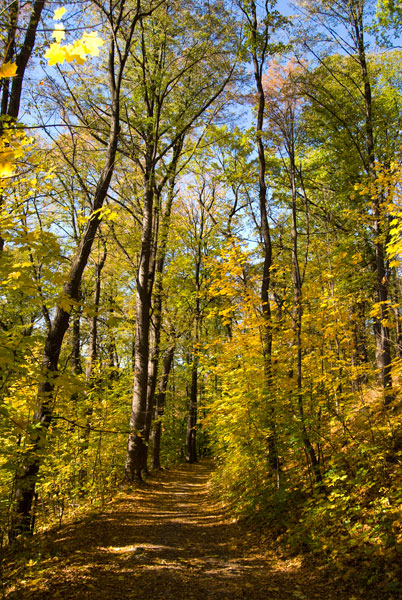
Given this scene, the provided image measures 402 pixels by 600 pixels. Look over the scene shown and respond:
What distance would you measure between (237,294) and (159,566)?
4301 mm

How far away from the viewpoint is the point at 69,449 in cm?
704

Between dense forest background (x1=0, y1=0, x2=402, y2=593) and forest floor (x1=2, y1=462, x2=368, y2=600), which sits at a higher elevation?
dense forest background (x1=0, y1=0, x2=402, y2=593)

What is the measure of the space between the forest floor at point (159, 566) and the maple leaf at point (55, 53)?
4306 mm

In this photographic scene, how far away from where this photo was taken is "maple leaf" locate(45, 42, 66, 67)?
1.49 m

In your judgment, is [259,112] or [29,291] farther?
[259,112]

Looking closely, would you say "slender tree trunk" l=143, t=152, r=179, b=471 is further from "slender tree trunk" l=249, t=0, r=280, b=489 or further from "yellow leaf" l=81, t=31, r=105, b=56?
"yellow leaf" l=81, t=31, r=105, b=56

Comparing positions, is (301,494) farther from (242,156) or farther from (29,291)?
(242,156)

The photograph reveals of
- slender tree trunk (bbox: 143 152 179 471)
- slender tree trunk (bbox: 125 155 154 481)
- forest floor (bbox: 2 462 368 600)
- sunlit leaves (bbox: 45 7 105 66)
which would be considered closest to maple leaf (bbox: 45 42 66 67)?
sunlit leaves (bbox: 45 7 105 66)

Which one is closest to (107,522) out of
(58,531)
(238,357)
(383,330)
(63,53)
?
(58,531)

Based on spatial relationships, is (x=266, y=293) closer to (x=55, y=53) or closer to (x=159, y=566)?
(x=159, y=566)

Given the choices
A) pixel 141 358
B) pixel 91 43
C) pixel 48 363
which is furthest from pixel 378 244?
pixel 91 43

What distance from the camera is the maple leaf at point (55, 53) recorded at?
1491 millimetres

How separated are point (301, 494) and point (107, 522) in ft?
10.8

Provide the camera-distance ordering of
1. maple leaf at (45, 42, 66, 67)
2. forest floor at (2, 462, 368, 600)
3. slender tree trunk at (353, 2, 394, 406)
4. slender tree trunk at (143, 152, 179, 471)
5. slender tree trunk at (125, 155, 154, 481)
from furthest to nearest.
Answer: slender tree trunk at (143, 152, 179, 471) < slender tree trunk at (125, 155, 154, 481) < slender tree trunk at (353, 2, 394, 406) < forest floor at (2, 462, 368, 600) < maple leaf at (45, 42, 66, 67)
